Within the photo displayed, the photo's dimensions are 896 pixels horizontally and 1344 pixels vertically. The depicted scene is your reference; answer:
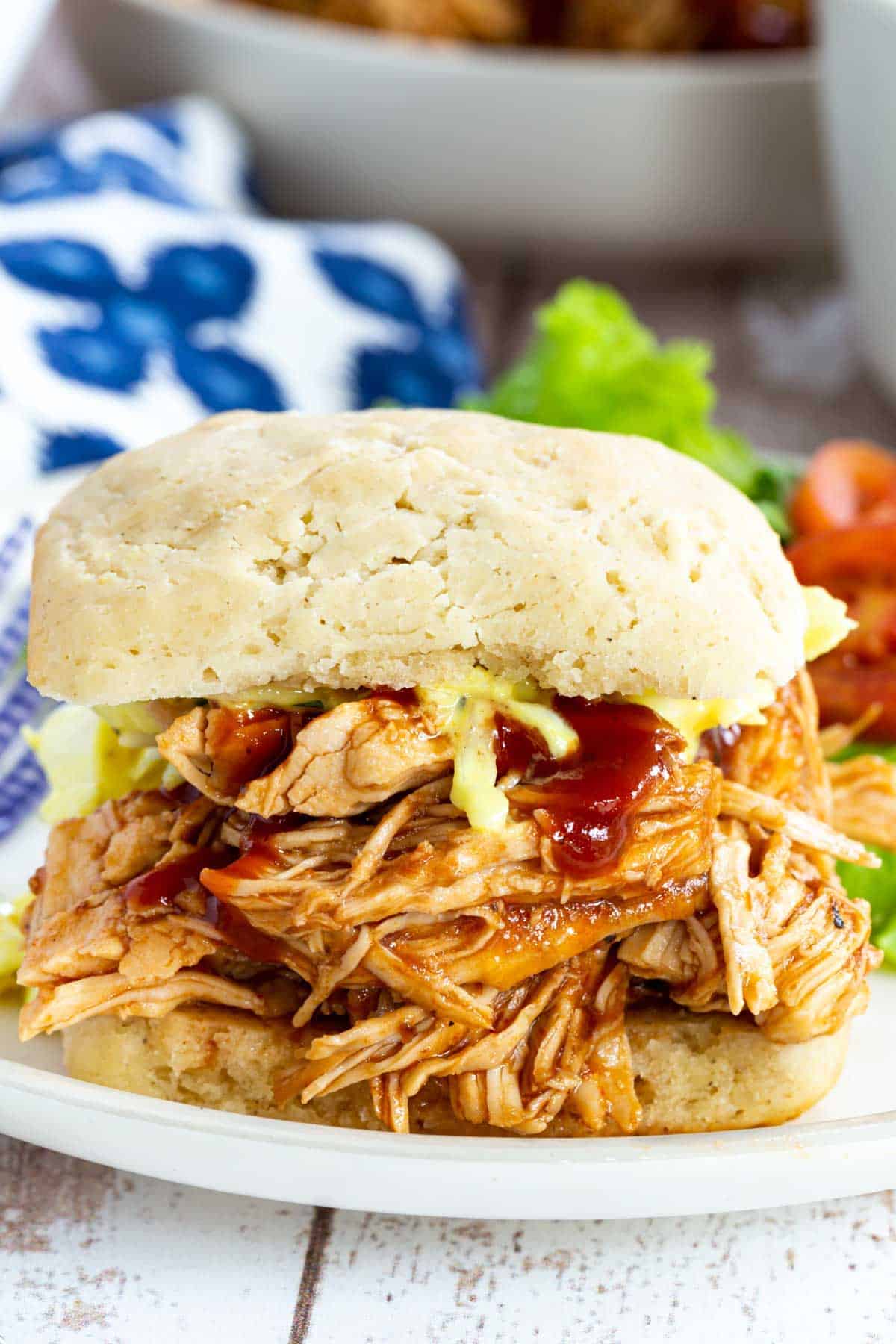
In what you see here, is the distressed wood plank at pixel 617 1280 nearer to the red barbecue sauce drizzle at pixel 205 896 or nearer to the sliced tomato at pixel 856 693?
the red barbecue sauce drizzle at pixel 205 896

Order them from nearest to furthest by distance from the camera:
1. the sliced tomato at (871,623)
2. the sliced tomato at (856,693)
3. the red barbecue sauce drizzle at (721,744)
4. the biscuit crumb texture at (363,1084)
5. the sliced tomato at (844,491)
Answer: the biscuit crumb texture at (363,1084) → the red barbecue sauce drizzle at (721,744) → the sliced tomato at (856,693) → the sliced tomato at (871,623) → the sliced tomato at (844,491)

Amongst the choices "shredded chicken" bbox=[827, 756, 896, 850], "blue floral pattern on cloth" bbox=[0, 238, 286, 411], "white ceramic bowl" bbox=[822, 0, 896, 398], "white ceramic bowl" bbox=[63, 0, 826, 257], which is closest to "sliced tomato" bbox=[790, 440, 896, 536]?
"shredded chicken" bbox=[827, 756, 896, 850]

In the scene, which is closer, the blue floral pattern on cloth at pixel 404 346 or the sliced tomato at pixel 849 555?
the sliced tomato at pixel 849 555

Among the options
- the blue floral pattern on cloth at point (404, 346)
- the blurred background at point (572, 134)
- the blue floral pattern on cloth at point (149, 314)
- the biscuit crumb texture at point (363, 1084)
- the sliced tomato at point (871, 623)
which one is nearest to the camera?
the biscuit crumb texture at point (363, 1084)

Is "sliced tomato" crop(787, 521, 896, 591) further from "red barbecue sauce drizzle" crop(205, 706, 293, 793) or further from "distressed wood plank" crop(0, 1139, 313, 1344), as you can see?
"distressed wood plank" crop(0, 1139, 313, 1344)

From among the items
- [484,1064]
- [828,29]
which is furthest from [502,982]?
[828,29]

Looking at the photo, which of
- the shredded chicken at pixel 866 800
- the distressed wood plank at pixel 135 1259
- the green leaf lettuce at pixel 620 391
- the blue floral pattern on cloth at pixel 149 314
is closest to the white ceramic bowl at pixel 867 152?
the green leaf lettuce at pixel 620 391
